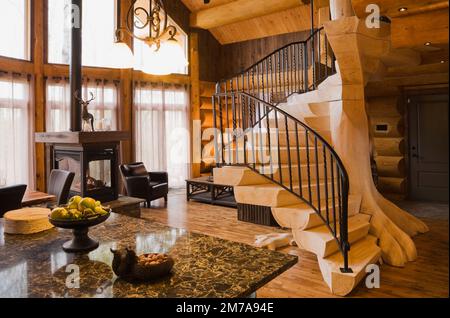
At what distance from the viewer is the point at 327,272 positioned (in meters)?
3.41

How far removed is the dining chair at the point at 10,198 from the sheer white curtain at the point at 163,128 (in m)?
4.92

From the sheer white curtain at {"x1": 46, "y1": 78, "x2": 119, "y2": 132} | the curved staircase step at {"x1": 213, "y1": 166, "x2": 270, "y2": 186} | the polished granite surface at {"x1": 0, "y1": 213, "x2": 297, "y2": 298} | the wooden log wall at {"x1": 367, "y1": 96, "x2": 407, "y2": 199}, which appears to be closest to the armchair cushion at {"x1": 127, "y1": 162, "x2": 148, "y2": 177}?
the sheer white curtain at {"x1": 46, "y1": 78, "x2": 119, "y2": 132}

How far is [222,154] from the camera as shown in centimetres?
438

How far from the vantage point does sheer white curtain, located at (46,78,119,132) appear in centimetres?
689

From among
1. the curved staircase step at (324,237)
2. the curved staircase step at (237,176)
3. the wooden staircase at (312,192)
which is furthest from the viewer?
the curved staircase step at (237,176)

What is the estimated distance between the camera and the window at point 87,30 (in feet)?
23.0

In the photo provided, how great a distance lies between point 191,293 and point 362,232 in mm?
3223

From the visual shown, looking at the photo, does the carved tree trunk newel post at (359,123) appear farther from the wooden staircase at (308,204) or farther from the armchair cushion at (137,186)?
the armchair cushion at (137,186)

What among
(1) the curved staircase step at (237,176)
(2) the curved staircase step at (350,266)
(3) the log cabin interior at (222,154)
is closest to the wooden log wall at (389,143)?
(3) the log cabin interior at (222,154)

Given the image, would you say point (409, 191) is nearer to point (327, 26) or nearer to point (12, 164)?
point (327, 26)

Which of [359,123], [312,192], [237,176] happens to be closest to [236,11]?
[359,123]

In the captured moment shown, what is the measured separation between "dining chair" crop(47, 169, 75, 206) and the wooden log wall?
620cm

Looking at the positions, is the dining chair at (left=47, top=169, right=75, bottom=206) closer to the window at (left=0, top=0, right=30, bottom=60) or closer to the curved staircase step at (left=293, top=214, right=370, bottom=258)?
the curved staircase step at (left=293, top=214, right=370, bottom=258)
